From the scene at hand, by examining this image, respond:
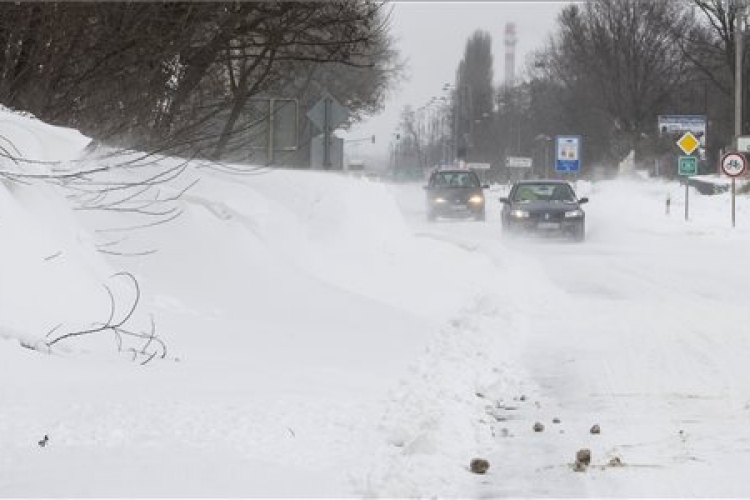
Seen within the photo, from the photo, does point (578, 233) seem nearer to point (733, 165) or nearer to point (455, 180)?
point (733, 165)

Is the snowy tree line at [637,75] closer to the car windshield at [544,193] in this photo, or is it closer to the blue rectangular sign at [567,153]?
the blue rectangular sign at [567,153]

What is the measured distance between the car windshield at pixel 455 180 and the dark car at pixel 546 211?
952 cm

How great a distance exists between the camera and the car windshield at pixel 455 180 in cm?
3581

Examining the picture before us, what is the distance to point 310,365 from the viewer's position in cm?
762

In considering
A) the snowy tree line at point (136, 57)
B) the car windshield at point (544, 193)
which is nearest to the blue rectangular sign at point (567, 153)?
the car windshield at point (544, 193)

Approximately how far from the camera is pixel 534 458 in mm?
5945

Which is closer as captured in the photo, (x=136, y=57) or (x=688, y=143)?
(x=136, y=57)

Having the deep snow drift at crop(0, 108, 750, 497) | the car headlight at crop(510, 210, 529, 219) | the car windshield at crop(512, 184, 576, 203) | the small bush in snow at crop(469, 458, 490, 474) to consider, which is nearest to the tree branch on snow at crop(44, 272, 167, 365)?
the deep snow drift at crop(0, 108, 750, 497)

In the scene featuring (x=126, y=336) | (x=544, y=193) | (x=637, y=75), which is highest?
(x=637, y=75)

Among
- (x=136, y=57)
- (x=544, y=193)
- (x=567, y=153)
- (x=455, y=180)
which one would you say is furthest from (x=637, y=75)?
(x=136, y=57)

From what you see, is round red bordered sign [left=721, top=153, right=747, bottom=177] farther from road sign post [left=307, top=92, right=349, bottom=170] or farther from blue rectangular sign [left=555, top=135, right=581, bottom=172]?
blue rectangular sign [left=555, top=135, right=581, bottom=172]

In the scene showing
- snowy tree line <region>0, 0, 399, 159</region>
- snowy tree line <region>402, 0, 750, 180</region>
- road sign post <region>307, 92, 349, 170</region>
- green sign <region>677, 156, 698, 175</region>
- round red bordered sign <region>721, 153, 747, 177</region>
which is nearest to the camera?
snowy tree line <region>0, 0, 399, 159</region>

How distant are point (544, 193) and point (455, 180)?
10.1 metres

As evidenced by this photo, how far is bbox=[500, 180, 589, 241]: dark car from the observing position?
25.0m
